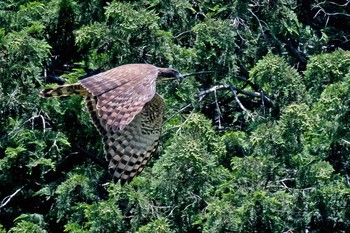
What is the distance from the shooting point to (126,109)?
11359mm

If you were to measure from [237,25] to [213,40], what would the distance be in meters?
0.55

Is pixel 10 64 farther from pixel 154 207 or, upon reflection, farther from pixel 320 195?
pixel 320 195

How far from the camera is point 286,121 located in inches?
512

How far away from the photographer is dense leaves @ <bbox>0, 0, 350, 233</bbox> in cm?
1284

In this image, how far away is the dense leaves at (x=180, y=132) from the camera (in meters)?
12.8

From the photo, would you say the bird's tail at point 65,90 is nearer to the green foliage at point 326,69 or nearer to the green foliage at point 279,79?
the green foliage at point 279,79

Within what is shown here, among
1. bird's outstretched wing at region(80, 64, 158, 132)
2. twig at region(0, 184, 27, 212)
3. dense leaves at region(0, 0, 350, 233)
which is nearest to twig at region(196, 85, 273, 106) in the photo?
dense leaves at region(0, 0, 350, 233)

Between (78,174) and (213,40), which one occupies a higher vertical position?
(213,40)

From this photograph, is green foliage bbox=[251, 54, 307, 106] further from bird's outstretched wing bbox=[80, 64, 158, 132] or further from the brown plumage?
bird's outstretched wing bbox=[80, 64, 158, 132]

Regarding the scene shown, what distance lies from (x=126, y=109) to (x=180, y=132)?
1741 mm

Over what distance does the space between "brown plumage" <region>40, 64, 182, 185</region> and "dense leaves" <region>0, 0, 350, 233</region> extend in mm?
540

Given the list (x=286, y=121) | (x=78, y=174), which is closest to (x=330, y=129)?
(x=286, y=121)

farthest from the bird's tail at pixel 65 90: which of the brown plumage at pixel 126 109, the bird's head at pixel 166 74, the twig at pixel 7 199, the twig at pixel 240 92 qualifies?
the twig at pixel 240 92

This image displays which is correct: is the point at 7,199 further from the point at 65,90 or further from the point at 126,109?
the point at 126,109
